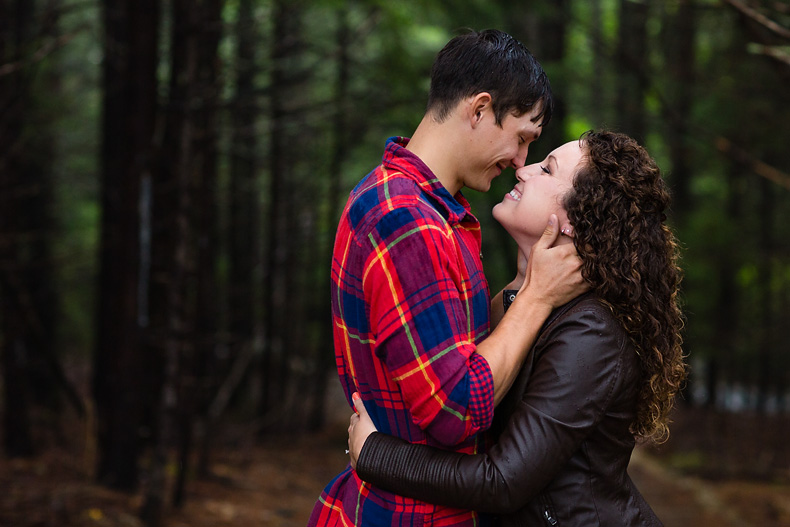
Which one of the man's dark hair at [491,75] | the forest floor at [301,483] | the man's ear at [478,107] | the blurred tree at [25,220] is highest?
the man's dark hair at [491,75]

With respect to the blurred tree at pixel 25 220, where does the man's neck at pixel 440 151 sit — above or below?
above

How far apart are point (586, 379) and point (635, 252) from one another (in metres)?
0.44

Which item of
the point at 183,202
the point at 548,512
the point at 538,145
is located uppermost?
the point at 548,512

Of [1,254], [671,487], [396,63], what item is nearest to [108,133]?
[1,254]

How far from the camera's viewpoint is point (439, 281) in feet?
6.63

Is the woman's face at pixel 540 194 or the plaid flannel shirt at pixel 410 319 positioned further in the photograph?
the woman's face at pixel 540 194

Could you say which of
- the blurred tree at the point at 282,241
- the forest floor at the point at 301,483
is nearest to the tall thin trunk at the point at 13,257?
the forest floor at the point at 301,483

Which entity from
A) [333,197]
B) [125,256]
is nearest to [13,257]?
[125,256]

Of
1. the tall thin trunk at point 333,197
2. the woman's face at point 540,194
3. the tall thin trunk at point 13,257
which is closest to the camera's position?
the woman's face at point 540,194

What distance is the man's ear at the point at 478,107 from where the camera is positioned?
2217mm

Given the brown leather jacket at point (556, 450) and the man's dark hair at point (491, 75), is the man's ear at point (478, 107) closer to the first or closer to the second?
the man's dark hair at point (491, 75)

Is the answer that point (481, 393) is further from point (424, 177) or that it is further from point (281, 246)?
point (281, 246)

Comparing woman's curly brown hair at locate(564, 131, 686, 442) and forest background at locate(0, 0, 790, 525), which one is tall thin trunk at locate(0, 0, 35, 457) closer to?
forest background at locate(0, 0, 790, 525)

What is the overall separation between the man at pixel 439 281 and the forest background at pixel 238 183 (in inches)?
24.0
